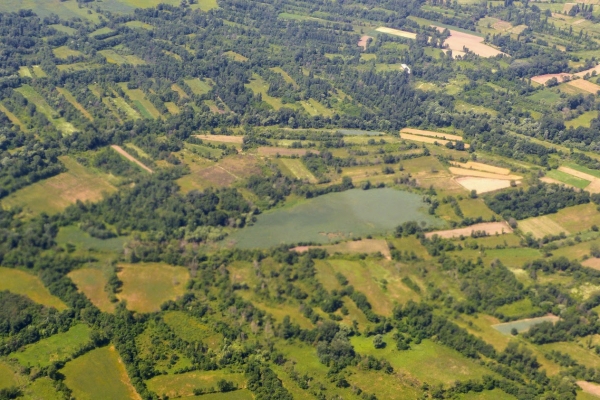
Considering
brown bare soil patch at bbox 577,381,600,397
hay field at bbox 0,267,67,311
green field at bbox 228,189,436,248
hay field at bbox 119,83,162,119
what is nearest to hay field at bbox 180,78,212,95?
hay field at bbox 119,83,162,119

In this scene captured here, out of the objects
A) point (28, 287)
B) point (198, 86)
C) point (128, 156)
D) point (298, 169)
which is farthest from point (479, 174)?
point (28, 287)

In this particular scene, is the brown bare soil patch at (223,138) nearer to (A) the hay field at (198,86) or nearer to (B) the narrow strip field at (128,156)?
(B) the narrow strip field at (128,156)

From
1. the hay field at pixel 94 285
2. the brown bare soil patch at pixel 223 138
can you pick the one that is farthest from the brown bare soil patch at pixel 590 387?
the brown bare soil patch at pixel 223 138

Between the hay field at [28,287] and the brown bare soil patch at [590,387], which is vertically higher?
the hay field at [28,287]

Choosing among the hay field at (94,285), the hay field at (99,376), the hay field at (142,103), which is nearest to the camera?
the hay field at (99,376)

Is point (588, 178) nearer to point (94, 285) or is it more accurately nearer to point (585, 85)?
point (585, 85)

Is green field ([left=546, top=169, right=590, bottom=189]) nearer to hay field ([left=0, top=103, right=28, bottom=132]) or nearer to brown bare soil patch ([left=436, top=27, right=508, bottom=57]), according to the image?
brown bare soil patch ([left=436, top=27, right=508, bottom=57])

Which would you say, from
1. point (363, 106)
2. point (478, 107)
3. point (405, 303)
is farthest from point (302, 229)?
point (478, 107)
